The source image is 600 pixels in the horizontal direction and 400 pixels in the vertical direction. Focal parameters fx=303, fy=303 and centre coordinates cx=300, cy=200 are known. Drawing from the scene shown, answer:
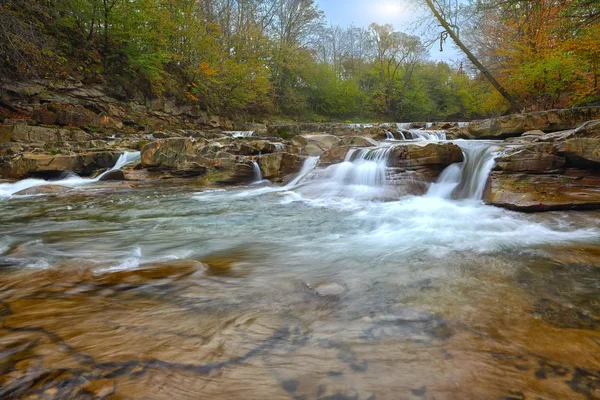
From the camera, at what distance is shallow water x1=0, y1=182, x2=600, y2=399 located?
4.71ft

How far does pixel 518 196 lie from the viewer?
5578 millimetres

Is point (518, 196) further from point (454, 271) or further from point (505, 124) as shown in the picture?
point (505, 124)

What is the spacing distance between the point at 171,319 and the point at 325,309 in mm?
1084

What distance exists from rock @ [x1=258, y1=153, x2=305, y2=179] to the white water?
5069 millimetres

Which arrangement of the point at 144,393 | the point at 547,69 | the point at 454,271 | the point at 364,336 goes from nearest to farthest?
the point at 144,393, the point at 364,336, the point at 454,271, the point at 547,69

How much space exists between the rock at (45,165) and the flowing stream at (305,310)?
20.7 feet

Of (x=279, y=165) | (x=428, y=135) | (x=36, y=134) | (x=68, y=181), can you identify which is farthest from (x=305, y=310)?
(x=36, y=134)

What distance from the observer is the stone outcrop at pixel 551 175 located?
17.1ft

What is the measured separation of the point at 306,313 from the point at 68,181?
11.1 m

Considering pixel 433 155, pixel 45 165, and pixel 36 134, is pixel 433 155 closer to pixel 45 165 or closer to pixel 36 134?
pixel 45 165

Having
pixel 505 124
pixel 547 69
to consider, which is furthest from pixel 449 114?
pixel 505 124

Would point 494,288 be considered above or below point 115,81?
below

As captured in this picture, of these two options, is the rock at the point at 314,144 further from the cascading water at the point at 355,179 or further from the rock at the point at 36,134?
the rock at the point at 36,134

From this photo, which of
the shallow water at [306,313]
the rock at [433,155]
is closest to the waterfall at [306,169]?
the rock at [433,155]
